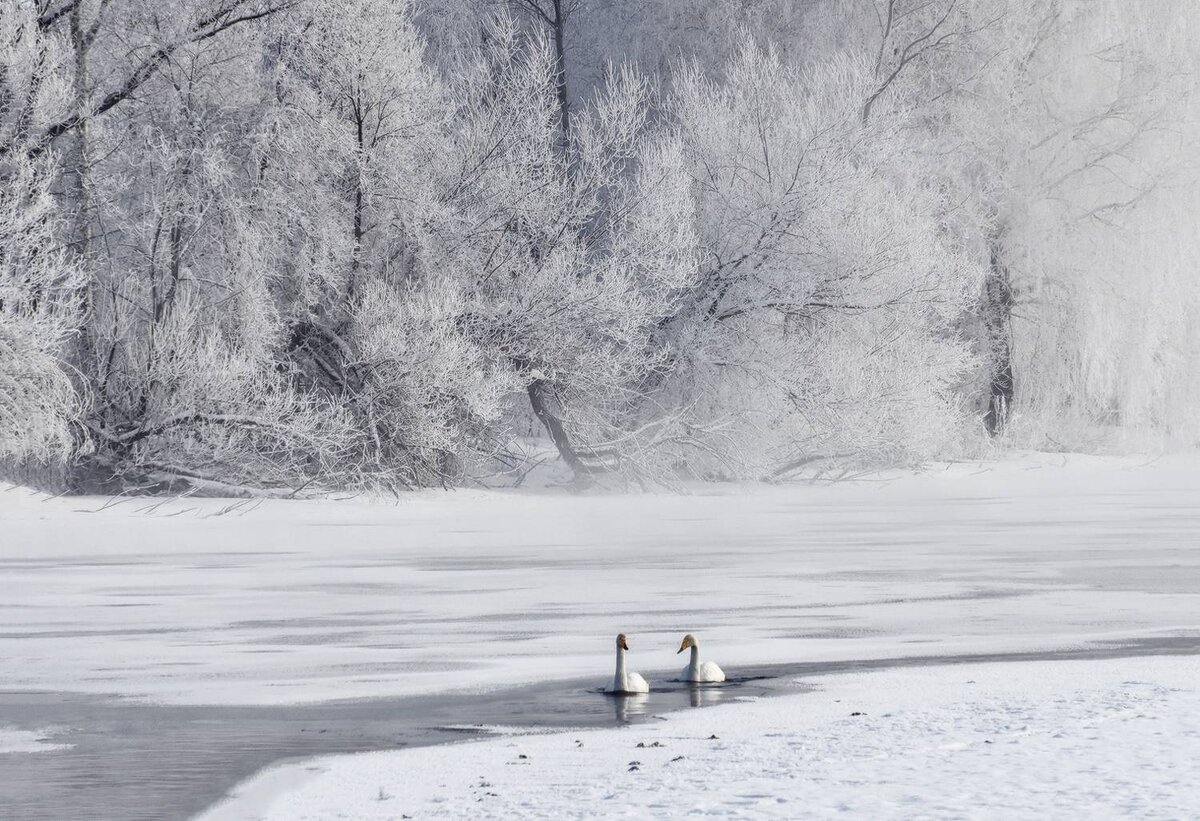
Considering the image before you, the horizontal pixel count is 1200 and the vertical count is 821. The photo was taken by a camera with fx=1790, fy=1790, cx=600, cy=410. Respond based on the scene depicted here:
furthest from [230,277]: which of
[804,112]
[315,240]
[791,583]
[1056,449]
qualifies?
[1056,449]

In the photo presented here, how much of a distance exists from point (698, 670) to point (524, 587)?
15.4 ft

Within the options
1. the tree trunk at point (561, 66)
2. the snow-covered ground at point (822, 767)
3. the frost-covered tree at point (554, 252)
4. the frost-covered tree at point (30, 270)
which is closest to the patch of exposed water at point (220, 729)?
the snow-covered ground at point (822, 767)

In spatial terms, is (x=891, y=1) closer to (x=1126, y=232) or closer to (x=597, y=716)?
(x=1126, y=232)

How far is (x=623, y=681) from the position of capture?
8398 mm

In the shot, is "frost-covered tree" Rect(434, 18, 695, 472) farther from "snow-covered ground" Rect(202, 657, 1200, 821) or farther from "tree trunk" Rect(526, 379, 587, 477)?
"snow-covered ground" Rect(202, 657, 1200, 821)

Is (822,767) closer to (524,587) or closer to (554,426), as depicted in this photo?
(524,587)

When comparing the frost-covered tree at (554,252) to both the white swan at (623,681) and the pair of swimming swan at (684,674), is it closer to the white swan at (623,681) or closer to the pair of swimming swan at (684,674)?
the pair of swimming swan at (684,674)

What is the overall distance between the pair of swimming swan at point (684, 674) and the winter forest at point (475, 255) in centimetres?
1328

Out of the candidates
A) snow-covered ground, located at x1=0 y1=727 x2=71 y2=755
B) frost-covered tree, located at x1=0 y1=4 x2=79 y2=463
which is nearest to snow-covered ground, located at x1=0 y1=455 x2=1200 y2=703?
snow-covered ground, located at x1=0 y1=727 x2=71 y2=755

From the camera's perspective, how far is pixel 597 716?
7.83 meters

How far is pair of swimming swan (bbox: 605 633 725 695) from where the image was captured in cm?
838

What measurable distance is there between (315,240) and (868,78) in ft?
29.3

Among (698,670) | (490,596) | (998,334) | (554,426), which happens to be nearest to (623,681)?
(698,670)

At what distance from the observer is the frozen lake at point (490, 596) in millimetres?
8758
